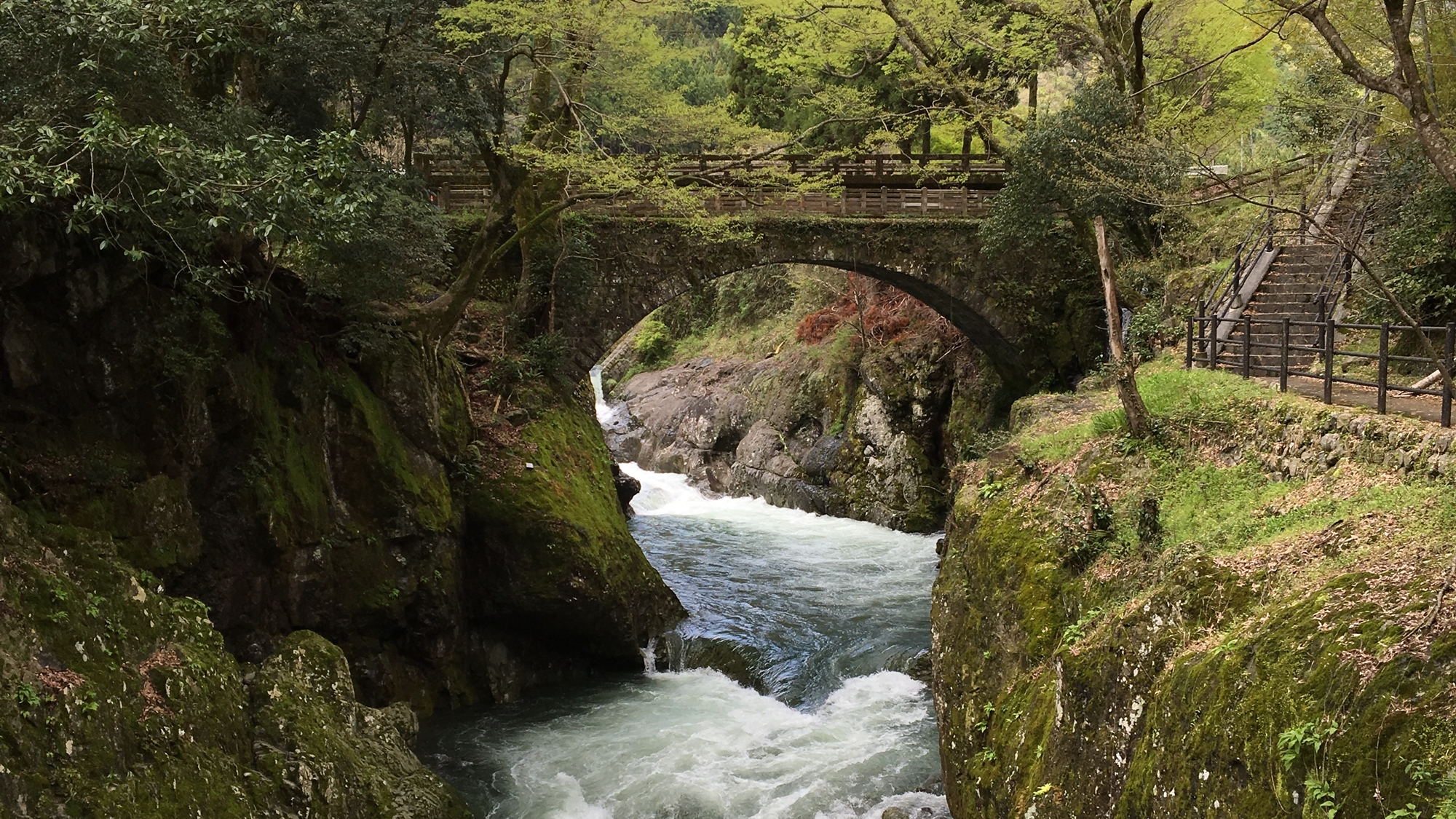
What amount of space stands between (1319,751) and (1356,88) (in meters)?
14.6

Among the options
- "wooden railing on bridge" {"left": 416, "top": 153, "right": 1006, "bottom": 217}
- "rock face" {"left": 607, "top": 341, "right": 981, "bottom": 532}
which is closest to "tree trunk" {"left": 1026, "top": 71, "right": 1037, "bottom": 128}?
"wooden railing on bridge" {"left": 416, "top": 153, "right": 1006, "bottom": 217}

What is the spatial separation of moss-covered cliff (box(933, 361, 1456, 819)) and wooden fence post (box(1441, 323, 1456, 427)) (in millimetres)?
157

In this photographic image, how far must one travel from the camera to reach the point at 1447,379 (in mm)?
5625

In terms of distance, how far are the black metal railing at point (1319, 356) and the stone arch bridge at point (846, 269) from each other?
4.49 meters

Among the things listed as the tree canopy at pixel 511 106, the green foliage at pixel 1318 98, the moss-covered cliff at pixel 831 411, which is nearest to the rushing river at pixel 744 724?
the moss-covered cliff at pixel 831 411

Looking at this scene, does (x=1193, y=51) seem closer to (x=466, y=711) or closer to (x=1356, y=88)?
(x=1356, y=88)

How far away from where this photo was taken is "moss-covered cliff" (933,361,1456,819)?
144 inches

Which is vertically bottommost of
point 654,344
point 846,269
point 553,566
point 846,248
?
point 553,566

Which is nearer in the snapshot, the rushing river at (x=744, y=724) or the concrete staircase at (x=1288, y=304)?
the rushing river at (x=744, y=724)

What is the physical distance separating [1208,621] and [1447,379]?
225 cm

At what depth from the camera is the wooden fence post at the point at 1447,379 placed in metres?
5.64

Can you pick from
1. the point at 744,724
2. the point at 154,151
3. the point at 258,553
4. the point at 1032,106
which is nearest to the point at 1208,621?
the point at 744,724

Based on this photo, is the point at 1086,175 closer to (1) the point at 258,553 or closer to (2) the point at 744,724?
(2) the point at 744,724

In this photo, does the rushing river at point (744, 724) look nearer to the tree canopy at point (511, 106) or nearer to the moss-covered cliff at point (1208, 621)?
the moss-covered cliff at point (1208, 621)
